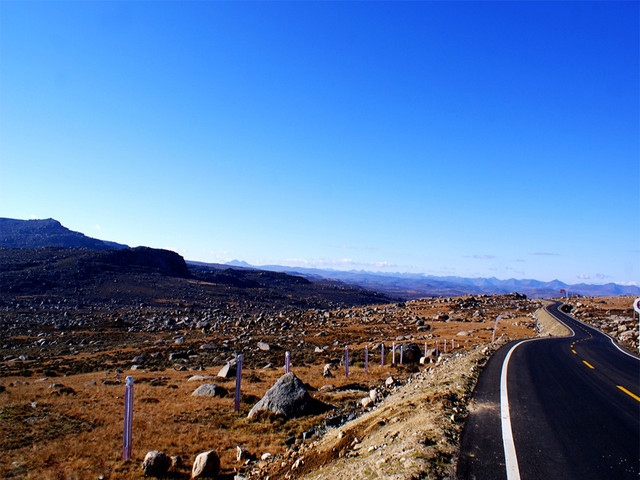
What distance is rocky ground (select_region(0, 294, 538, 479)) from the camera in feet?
30.3

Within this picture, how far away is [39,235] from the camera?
174500 mm

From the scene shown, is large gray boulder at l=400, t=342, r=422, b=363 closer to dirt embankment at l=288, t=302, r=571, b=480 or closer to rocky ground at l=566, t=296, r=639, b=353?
dirt embankment at l=288, t=302, r=571, b=480

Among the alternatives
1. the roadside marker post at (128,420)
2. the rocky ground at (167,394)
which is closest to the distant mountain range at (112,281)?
the rocky ground at (167,394)

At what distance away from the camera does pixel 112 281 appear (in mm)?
88250

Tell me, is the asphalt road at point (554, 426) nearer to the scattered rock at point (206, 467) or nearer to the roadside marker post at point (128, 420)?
the scattered rock at point (206, 467)

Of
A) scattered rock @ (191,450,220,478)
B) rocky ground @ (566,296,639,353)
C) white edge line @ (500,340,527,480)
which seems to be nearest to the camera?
white edge line @ (500,340,527,480)

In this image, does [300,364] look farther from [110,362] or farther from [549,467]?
[549,467]

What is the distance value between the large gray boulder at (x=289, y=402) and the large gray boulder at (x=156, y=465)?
4.11m

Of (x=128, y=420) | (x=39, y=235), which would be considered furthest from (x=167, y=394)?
(x=39, y=235)

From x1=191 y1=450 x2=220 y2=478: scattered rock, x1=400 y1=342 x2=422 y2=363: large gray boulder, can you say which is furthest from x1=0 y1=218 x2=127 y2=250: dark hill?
x1=191 y1=450 x2=220 y2=478: scattered rock

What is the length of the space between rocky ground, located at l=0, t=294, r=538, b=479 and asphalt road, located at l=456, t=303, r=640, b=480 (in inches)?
61.5

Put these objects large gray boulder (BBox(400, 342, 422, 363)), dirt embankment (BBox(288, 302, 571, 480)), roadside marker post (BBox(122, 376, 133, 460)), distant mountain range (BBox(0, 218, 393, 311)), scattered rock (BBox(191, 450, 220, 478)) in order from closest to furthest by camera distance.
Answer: dirt embankment (BBox(288, 302, 571, 480)), scattered rock (BBox(191, 450, 220, 478)), roadside marker post (BBox(122, 376, 133, 460)), large gray boulder (BBox(400, 342, 422, 363)), distant mountain range (BBox(0, 218, 393, 311))

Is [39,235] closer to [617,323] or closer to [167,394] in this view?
[167,394]

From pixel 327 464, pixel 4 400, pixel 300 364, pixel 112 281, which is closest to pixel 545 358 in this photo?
pixel 300 364
